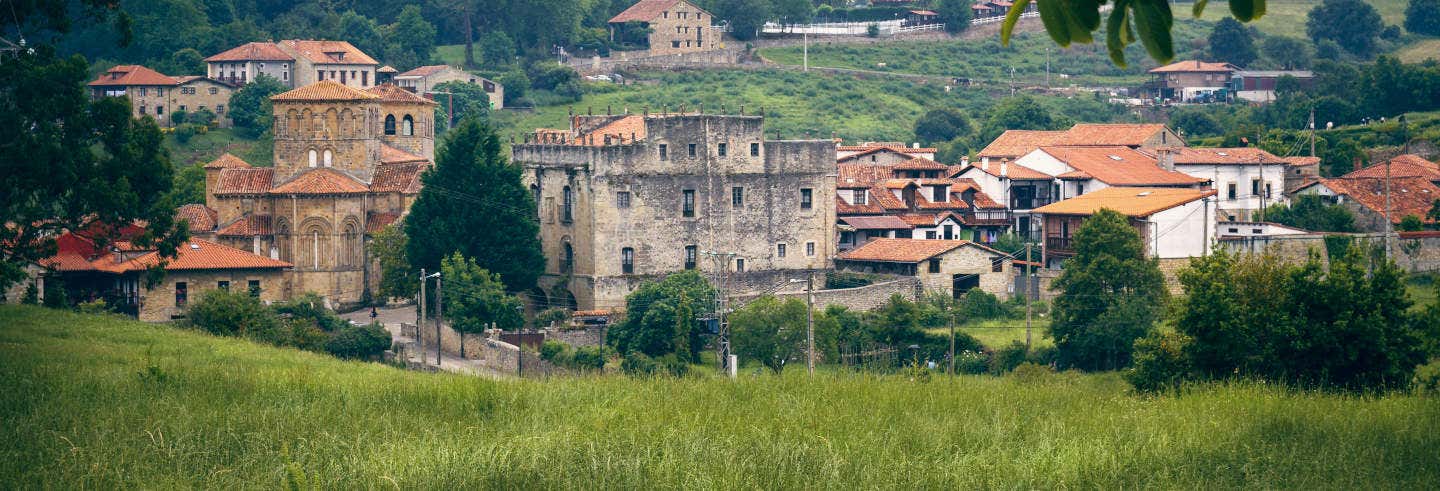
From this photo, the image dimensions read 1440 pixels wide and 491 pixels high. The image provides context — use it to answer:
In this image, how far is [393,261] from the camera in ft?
157

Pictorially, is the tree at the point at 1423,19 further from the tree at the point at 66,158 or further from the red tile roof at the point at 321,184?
the tree at the point at 66,158

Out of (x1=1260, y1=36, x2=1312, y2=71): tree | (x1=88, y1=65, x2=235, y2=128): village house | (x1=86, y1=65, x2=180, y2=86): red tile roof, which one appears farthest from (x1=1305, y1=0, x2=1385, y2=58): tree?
(x1=86, y1=65, x2=180, y2=86): red tile roof

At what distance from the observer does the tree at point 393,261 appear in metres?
47.6

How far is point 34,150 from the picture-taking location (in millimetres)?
26609

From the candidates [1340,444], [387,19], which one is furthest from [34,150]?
[387,19]

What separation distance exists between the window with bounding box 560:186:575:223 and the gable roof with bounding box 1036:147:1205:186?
16.9m

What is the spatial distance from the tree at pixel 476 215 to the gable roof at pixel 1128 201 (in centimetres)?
1565

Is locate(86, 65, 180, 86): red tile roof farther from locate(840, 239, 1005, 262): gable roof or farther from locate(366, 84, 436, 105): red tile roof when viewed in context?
locate(840, 239, 1005, 262): gable roof

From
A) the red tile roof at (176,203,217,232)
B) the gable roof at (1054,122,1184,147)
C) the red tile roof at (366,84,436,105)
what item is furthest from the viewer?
the gable roof at (1054,122,1184,147)

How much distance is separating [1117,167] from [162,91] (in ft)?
139

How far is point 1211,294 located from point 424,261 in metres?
23.9

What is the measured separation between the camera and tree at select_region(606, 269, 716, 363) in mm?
40438

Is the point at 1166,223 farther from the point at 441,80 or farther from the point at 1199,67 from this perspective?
the point at 1199,67

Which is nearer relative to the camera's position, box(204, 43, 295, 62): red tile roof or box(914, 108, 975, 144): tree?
box(204, 43, 295, 62): red tile roof
